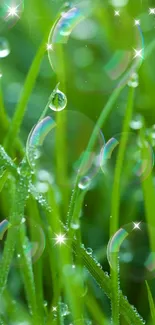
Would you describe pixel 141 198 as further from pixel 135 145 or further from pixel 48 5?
pixel 48 5

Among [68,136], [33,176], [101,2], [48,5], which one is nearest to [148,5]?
[101,2]

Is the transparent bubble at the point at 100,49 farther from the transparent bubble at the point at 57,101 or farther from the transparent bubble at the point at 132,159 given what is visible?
the transparent bubble at the point at 57,101

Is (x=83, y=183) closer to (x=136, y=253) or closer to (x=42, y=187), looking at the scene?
(x=42, y=187)

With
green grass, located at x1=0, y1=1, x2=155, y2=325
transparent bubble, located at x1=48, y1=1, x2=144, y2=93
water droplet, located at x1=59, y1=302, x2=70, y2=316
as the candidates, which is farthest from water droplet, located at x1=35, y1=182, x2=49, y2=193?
transparent bubble, located at x1=48, y1=1, x2=144, y2=93

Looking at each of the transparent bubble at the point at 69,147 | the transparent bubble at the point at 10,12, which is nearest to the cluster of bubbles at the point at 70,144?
the transparent bubble at the point at 69,147

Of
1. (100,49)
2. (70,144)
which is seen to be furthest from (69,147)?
(100,49)

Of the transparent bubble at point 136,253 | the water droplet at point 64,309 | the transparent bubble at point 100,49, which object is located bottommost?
the water droplet at point 64,309
